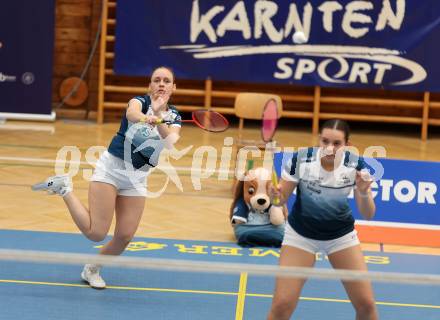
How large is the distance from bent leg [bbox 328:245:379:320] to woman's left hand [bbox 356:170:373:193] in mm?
364

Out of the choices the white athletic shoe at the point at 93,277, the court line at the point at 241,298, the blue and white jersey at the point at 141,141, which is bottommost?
the court line at the point at 241,298

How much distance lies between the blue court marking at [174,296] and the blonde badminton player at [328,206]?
110cm

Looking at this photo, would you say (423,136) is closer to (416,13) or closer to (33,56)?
(416,13)

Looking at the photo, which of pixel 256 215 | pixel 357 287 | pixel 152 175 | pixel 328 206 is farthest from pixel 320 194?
pixel 152 175

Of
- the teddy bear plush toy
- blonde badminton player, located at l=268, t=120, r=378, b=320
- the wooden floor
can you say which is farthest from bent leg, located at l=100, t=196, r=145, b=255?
the wooden floor

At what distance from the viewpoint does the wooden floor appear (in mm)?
8227

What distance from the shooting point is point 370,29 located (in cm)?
1332

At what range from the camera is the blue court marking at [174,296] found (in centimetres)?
586

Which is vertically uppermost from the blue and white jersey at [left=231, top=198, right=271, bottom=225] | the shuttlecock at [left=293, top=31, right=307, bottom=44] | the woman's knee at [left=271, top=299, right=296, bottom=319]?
the shuttlecock at [left=293, top=31, right=307, bottom=44]

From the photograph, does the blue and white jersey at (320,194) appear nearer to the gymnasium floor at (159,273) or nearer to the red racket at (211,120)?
the gymnasium floor at (159,273)

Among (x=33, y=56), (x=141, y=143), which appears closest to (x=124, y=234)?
(x=141, y=143)

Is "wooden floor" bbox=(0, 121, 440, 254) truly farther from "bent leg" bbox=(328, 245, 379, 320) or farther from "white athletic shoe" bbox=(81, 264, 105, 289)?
"bent leg" bbox=(328, 245, 379, 320)

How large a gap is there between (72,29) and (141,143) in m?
8.75

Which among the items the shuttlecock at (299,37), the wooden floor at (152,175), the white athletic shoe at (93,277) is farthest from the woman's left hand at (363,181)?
the shuttlecock at (299,37)
